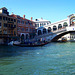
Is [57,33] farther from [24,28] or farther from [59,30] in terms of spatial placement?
[24,28]

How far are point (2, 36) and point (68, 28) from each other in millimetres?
19475

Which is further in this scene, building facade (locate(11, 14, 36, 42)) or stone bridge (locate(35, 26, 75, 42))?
building facade (locate(11, 14, 36, 42))

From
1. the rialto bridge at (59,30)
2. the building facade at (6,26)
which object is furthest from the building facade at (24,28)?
the rialto bridge at (59,30)

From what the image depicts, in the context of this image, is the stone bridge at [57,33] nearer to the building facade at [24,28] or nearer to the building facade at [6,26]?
the building facade at [24,28]

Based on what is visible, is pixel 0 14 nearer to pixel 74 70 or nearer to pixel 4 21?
pixel 4 21

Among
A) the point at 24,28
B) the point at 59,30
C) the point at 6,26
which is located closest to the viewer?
the point at 6,26

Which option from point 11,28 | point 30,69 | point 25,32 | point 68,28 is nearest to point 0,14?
point 11,28

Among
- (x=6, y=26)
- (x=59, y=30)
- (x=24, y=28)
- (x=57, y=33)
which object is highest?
(x=24, y=28)

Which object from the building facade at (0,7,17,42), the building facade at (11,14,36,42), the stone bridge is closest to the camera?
the building facade at (0,7,17,42)

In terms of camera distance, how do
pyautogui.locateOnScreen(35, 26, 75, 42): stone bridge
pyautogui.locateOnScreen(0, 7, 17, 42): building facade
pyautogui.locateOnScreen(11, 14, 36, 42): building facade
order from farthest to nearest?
pyautogui.locateOnScreen(11, 14, 36, 42): building facade → pyautogui.locateOnScreen(35, 26, 75, 42): stone bridge → pyautogui.locateOnScreen(0, 7, 17, 42): building facade

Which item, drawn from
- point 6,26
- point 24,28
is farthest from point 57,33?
point 6,26

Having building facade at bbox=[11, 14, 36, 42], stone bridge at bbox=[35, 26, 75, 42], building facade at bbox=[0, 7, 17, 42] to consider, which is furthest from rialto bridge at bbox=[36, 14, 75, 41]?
building facade at bbox=[0, 7, 17, 42]

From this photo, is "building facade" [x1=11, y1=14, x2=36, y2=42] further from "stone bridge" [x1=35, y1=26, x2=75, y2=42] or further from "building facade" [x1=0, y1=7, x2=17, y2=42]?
"stone bridge" [x1=35, y1=26, x2=75, y2=42]

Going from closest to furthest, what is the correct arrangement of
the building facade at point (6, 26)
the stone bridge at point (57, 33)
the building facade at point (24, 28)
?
the building facade at point (6, 26) → the stone bridge at point (57, 33) → the building facade at point (24, 28)
